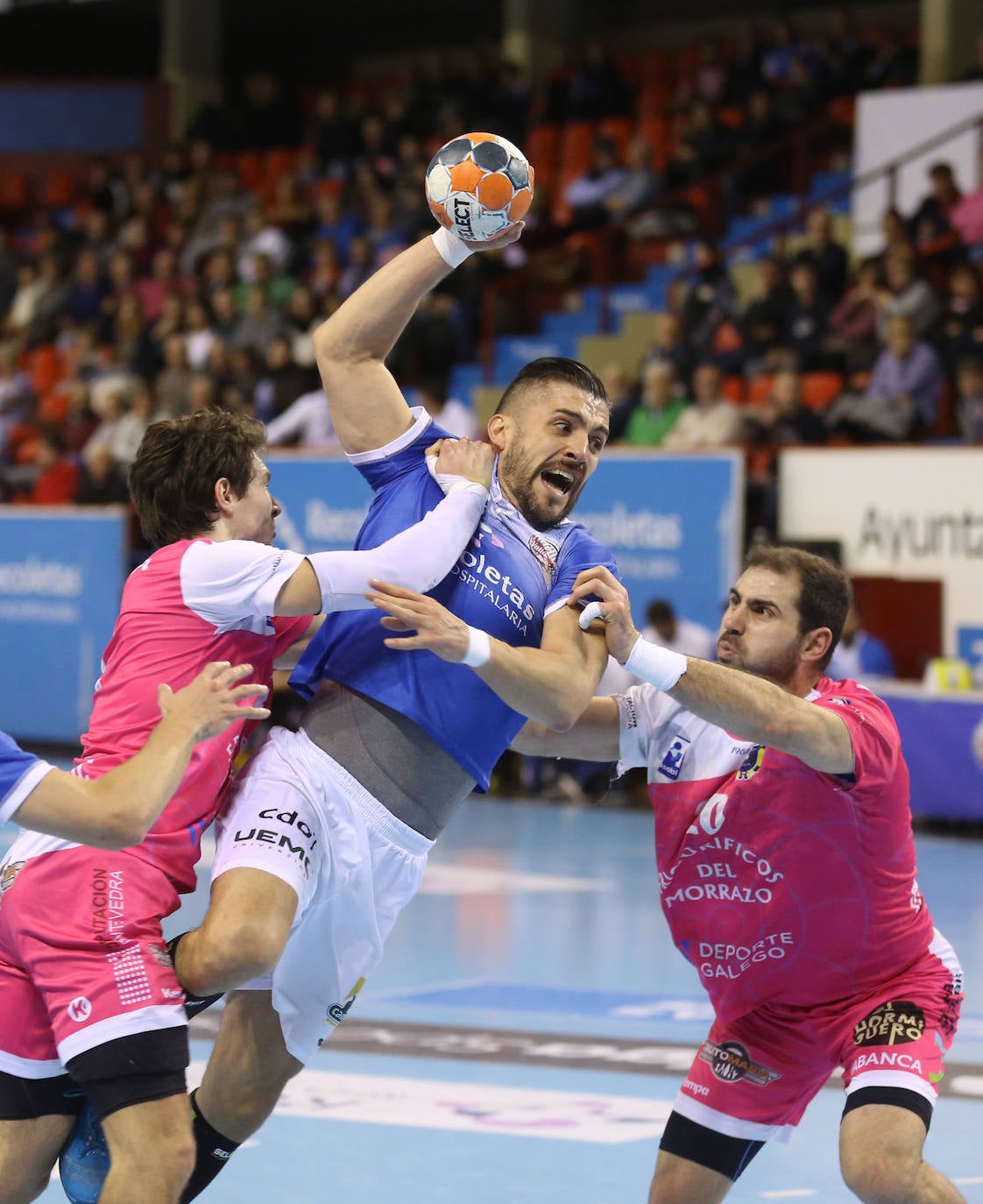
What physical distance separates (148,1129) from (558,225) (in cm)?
1727

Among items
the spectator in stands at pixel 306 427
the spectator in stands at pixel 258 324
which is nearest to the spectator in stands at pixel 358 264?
the spectator in stands at pixel 258 324

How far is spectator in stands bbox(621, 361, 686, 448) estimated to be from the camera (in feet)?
48.8

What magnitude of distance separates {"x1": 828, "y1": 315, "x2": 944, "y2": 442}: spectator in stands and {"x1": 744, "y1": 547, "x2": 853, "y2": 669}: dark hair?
369 inches

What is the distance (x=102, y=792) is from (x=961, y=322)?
11.8 m

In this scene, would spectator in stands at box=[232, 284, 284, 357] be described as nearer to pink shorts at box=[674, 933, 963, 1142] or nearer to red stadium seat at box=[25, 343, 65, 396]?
red stadium seat at box=[25, 343, 65, 396]

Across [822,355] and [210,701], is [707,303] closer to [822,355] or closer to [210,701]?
[822,355]

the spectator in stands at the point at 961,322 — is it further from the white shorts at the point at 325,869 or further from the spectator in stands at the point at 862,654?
the white shorts at the point at 325,869

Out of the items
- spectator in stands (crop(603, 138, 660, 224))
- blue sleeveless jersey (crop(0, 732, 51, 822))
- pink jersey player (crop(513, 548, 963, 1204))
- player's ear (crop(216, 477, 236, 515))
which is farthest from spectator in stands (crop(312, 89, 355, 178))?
blue sleeveless jersey (crop(0, 732, 51, 822))

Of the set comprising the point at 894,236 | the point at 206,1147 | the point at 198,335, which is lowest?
the point at 206,1147

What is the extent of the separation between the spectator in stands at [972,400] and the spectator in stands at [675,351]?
9.10ft

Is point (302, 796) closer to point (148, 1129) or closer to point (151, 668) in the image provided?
point (151, 668)

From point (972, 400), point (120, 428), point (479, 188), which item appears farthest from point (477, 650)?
point (120, 428)

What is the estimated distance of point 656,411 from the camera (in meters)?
15.0

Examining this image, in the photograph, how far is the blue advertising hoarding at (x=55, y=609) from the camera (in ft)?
53.0
